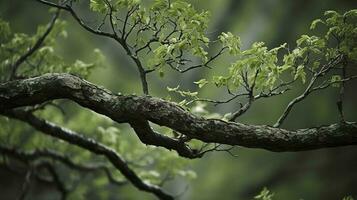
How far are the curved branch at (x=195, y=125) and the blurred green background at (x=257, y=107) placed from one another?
3.99 m

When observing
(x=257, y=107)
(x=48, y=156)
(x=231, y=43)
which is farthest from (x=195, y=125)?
(x=257, y=107)

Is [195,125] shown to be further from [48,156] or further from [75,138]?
[48,156]

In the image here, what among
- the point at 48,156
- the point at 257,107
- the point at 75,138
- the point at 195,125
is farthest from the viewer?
the point at 257,107

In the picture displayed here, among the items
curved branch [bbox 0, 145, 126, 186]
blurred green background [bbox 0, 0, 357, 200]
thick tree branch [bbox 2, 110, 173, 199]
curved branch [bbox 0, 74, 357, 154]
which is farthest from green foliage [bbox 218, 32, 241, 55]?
blurred green background [bbox 0, 0, 357, 200]

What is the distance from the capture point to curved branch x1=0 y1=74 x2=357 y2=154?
2992 millimetres

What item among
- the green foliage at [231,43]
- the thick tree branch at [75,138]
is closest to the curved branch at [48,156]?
the thick tree branch at [75,138]

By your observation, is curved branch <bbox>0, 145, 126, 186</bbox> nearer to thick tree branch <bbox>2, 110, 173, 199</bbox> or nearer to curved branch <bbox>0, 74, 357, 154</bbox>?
thick tree branch <bbox>2, 110, 173, 199</bbox>

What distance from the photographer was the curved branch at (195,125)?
9.82 ft

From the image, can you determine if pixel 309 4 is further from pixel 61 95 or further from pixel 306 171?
pixel 61 95

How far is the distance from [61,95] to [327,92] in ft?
18.6

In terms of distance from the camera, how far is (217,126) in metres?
3.02

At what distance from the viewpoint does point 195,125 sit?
299 centimetres

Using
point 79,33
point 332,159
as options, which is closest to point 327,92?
point 332,159

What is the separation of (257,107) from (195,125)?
5.41 metres
